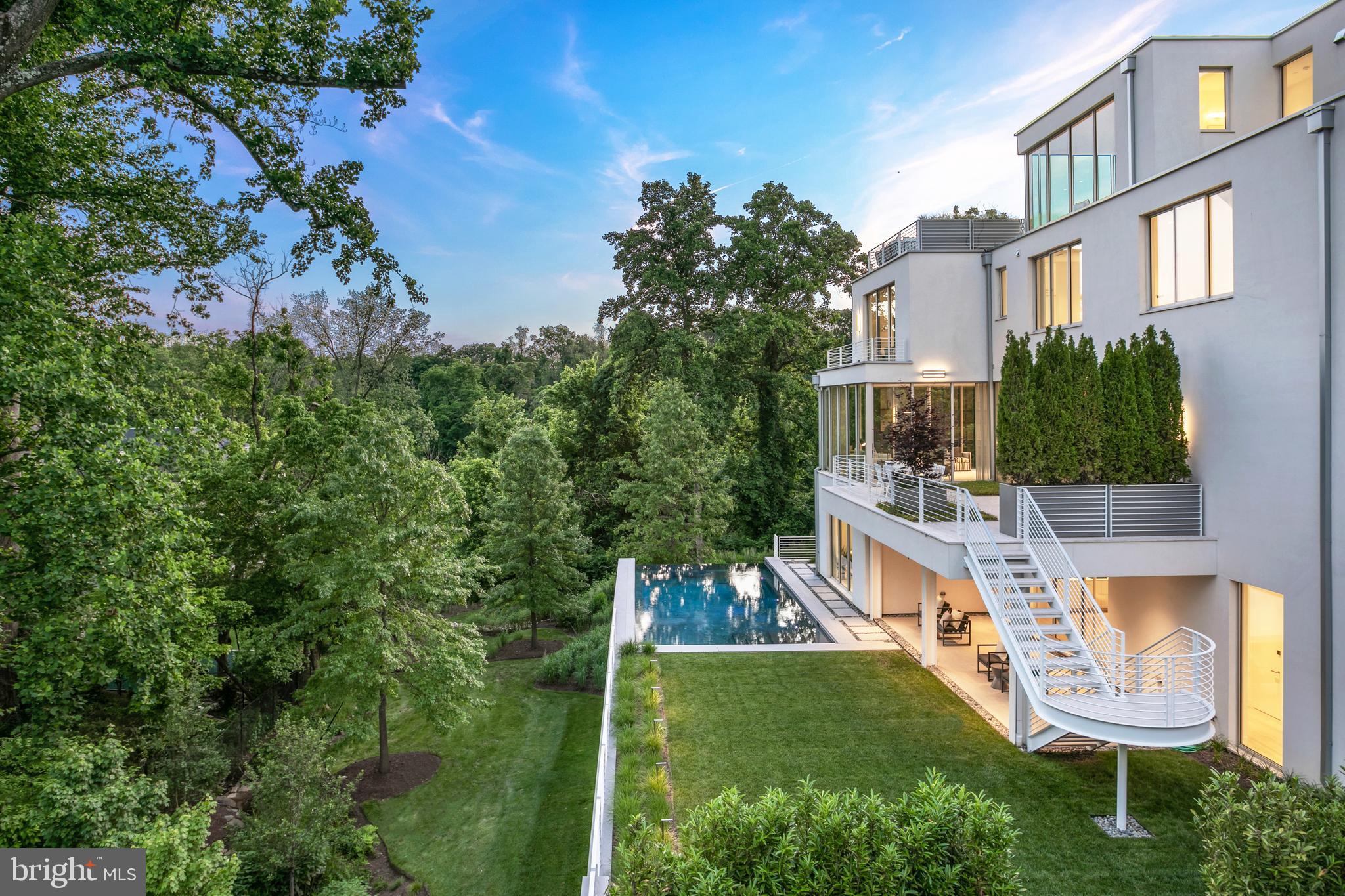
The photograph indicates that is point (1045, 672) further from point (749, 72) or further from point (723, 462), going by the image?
point (749, 72)

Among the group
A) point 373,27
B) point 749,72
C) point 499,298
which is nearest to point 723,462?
point 749,72

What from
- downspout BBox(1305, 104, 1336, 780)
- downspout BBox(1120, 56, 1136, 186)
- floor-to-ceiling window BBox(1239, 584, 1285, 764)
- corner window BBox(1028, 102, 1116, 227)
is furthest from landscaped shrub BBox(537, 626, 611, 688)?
downspout BBox(1120, 56, 1136, 186)

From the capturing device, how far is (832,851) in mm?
5367

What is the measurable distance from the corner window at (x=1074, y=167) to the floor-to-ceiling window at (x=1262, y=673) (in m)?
7.57

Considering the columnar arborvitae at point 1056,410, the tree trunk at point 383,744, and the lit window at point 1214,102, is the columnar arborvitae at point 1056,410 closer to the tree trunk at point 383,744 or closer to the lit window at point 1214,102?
the lit window at point 1214,102

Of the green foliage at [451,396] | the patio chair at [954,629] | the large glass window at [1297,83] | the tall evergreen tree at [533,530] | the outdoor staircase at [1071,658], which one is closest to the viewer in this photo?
the outdoor staircase at [1071,658]

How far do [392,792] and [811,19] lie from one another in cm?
2521

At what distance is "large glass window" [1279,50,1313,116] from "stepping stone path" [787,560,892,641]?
1171 cm

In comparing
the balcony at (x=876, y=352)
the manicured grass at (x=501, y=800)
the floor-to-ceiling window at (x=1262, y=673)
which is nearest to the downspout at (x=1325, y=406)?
the floor-to-ceiling window at (x=1262, y=673)

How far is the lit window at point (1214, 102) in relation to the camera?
12.2m

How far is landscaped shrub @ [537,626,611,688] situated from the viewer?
2058cm

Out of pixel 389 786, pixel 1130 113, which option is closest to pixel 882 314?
pixel 1130 113

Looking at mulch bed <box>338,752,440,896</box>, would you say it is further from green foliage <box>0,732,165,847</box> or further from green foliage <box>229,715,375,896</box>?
green foliage <box>0,732,165,847</box>

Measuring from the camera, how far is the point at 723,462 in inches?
1064
